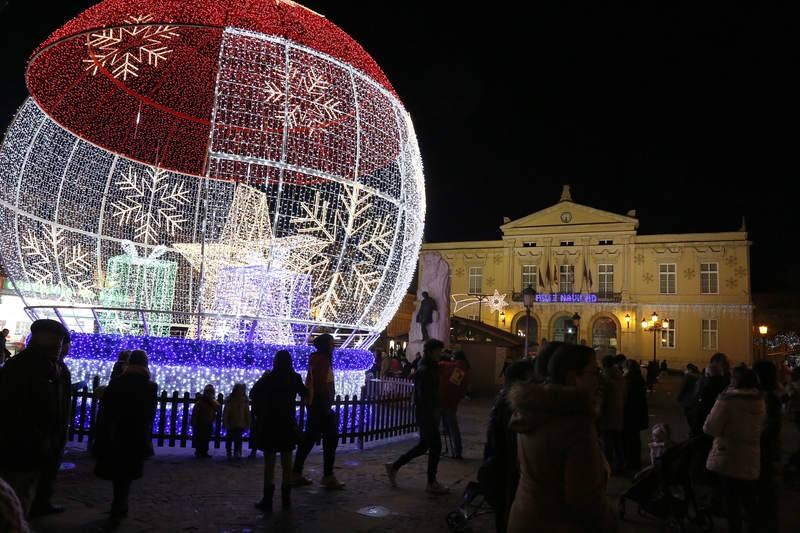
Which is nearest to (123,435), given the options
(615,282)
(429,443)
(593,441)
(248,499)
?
(248,499)

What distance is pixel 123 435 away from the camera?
457 centimetres

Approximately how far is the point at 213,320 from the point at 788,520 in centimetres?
793

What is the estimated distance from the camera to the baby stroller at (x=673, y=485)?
4844mm

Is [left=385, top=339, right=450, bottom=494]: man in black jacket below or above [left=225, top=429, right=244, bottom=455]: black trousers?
above

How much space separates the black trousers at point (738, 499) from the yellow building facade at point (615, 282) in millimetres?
33737

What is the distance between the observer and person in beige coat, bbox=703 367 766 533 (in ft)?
13.8

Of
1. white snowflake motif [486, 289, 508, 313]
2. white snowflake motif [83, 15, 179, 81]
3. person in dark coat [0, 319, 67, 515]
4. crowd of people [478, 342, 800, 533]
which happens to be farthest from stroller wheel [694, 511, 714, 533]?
white snowflake motif [486, 289, 508, 313]

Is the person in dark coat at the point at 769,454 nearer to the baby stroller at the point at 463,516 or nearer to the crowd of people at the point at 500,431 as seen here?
the crowd of people at the point at 500,431

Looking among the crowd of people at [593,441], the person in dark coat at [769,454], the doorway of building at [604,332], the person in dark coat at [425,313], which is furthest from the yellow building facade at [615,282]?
the person in dark coat at [769,454]

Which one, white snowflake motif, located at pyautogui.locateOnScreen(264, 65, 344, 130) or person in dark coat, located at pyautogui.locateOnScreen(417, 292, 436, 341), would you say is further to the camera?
person in dark coat, located at pyautogui.locateOnScreen(417, 292, 436, 341)

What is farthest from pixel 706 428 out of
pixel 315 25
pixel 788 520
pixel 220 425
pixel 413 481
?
pixel 315 25

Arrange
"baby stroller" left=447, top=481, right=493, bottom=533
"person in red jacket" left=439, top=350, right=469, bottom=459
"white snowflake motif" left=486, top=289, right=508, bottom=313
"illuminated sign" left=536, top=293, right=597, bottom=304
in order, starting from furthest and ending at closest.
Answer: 1. "illuminated sign" left=536, top=293, right=597, bottom=304
2. "white snowflake motif" left=486, top=289, right=508, bottom=313
3. "person in red jacket" left=439, top=350, right=469, bottom=459
4. "baby stroller" left=447, top=481, right=493, bottom=533

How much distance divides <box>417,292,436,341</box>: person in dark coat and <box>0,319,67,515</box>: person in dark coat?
413 inches

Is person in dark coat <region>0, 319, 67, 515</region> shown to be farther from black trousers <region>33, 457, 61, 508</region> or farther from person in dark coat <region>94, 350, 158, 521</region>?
black trousers <region>33, 457, 61, 508</region>
